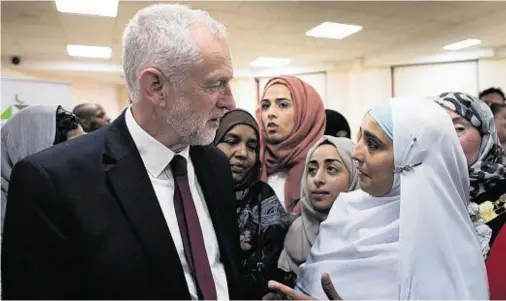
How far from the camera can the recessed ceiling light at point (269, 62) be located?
875cm

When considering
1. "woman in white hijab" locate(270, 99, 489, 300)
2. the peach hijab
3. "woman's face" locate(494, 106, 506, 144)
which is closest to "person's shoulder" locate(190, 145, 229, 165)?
"woman in white hijab" locate(270, 99, 489, 300)

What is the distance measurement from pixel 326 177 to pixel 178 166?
0.76 meters

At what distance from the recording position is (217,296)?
1004 mm

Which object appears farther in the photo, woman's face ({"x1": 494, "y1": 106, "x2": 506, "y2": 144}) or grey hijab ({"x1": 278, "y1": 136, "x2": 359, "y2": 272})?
woman's face ({"x1": 494, "y1": 106, "x2": 506, "y2": 144})

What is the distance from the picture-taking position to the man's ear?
0.99 meters

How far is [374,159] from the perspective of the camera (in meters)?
1.30

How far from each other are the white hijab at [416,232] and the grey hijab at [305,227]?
146mm

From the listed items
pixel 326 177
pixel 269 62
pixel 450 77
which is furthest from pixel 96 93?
pixel 326 177

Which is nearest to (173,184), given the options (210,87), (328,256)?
(210,87)

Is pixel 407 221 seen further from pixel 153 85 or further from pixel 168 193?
pixel 153 85

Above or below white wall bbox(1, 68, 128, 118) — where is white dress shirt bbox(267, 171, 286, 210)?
below

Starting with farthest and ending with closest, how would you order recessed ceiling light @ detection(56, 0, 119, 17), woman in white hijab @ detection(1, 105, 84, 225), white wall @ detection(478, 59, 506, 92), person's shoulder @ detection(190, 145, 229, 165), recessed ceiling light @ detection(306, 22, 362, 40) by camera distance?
white wall @ detection(478, 59, 506, 92) → recessed ceiling light @ detection(306, 22, 362, 40) → recessed ceiling light @ detection(56, 0, 119, 17) → woman in white hijab @ detection(1, 105, 84, 225) → person's shoulder @ detection(190, 145, 229, 165)

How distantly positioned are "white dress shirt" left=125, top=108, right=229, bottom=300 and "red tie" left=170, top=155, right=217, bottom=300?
0.01 metres

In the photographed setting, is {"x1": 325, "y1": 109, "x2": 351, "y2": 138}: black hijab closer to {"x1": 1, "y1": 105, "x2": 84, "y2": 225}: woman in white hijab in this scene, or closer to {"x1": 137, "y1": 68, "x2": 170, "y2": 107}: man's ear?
{"x1": 1, "y1": 105, "x2": 84, "y2": 225}: woman in white hijab
